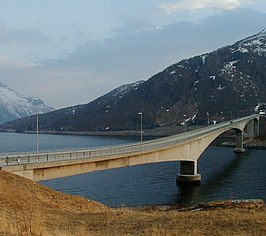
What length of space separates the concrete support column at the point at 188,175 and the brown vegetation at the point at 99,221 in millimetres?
34140

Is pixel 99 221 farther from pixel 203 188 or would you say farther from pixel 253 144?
pixel 253 144

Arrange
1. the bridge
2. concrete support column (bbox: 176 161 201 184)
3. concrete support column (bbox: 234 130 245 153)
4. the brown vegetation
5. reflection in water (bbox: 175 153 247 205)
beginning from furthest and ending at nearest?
concrete support column (bbox: 234 130 245 153), concrete support column (bbox: 176 161 201 184), reflection in water (bbox: 175 153 247 205), the bridge, the brown vegetation

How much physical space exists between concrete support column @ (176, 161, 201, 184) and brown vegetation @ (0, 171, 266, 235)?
1344 inches

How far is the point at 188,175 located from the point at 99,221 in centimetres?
4336

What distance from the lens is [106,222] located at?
17031mm

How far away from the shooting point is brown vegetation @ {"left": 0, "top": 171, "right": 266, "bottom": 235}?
13.8 meters

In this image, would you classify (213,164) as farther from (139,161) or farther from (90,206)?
(90,206)

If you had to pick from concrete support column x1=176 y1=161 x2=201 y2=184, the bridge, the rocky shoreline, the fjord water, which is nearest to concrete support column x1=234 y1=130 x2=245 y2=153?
the rocky shoreline

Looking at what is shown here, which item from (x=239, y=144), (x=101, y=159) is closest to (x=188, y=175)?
(x=101, y=159)

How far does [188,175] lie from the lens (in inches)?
2338

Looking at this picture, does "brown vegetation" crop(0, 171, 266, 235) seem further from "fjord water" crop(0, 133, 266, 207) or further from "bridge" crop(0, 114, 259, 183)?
"fjord water" crop(0, 133, 266, 207)

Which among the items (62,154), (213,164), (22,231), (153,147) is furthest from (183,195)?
(22,231)

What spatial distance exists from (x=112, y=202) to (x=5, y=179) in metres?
20.7

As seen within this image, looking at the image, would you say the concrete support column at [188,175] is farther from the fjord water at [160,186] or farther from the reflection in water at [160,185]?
the reflection in water at [160,185]
